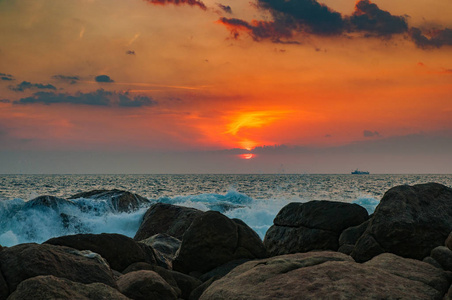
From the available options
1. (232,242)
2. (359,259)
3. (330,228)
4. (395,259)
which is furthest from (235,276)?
(330,228)

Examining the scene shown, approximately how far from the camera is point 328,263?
16.2 ft

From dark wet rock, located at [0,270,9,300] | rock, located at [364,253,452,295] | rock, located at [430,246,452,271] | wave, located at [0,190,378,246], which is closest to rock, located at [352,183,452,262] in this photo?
rock, located at [430,246,452,271]

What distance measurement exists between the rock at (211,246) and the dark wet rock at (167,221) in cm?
510

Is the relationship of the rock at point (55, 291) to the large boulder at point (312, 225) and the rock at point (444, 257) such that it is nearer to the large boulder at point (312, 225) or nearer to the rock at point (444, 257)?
the rock at point (444, 257)

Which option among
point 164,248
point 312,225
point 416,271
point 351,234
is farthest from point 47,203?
point 416,271

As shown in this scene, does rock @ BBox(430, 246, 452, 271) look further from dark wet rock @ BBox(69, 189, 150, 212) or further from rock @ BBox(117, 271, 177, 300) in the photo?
dark wet rock @ BBox(69, 189, 150, 212)


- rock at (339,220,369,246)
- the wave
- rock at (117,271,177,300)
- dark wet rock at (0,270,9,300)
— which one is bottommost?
the wave

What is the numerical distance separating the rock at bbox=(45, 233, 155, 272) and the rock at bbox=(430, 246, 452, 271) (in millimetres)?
5449

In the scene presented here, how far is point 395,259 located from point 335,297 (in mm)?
2062

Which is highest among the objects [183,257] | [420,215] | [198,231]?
[420,215]

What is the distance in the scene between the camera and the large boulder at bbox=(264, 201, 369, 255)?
31.5ft

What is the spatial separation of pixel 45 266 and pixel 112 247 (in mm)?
3038

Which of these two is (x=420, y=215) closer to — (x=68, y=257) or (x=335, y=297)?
(x=335, y=297)

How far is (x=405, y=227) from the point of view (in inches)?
306
